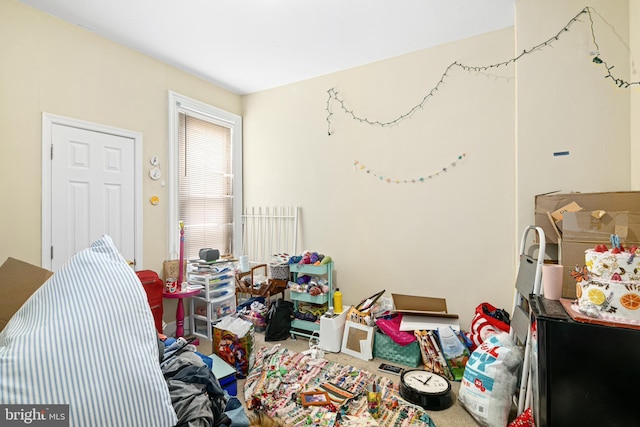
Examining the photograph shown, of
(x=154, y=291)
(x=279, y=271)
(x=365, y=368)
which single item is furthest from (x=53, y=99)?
(x=365, y=368)

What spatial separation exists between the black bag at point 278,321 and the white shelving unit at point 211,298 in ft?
1.68

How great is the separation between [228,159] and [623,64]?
3748 mm

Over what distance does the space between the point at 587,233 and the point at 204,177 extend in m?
3.49

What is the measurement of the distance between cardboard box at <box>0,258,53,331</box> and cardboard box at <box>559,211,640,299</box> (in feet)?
9.31

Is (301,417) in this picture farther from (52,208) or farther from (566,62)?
(566,62)

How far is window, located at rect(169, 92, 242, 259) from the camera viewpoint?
3340 millimetres

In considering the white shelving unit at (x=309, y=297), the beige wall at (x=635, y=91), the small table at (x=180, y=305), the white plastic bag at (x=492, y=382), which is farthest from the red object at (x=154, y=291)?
the beige wall at (x=635, y=91)

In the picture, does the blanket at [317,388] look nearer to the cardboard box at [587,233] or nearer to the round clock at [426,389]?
the round clock at [426,389]

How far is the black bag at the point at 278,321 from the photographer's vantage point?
10.1 ft

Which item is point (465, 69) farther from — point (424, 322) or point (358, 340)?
point (358, 340)

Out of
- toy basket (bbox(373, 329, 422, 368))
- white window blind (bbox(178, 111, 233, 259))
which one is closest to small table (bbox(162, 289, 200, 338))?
white window blind (bbox(178, 111, 233, 259))

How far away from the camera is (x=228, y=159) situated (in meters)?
4.06

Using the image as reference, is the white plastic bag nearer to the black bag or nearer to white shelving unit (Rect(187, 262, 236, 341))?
the black bag

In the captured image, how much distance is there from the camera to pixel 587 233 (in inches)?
65.9
